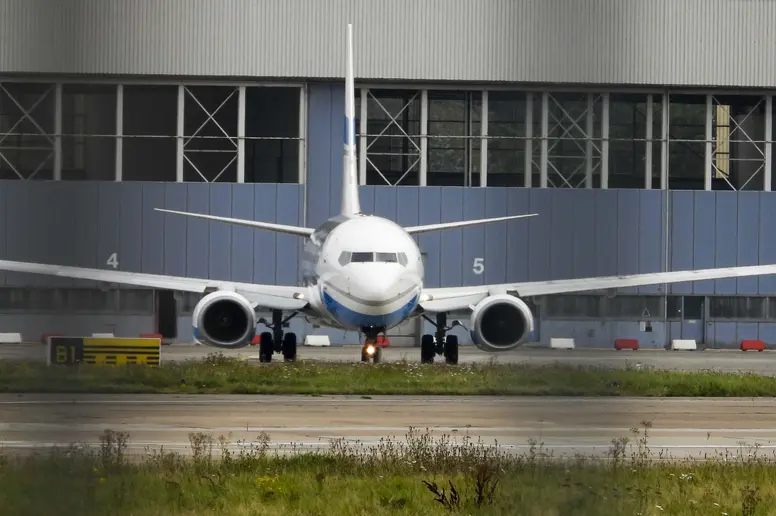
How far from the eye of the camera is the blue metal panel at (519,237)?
3875 mm

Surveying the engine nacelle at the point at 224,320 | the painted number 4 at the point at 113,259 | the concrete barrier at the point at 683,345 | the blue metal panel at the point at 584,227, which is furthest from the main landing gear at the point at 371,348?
the blue metal panel at the point at 584,227

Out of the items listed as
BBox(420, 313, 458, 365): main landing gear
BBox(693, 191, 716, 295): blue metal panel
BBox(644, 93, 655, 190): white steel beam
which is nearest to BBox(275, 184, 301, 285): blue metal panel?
BBox(420, 313, 458, 365): main landing gear

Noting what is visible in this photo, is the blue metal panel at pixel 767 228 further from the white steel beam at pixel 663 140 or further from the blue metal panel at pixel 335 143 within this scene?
the white steel beam at pixel 663 140

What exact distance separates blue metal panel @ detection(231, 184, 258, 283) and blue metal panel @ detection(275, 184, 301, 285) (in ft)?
3.47

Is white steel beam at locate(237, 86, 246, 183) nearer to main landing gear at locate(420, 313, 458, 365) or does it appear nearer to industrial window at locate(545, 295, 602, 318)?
main landing gear at locate(420, 313, 458, 365)

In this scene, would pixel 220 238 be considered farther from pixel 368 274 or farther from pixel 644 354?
pixel 644 354

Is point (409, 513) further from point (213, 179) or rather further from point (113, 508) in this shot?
point (213, 179)

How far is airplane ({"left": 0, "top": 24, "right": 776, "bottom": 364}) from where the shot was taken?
1249 inches

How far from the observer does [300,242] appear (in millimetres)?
50406

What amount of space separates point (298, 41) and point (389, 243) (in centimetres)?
1969

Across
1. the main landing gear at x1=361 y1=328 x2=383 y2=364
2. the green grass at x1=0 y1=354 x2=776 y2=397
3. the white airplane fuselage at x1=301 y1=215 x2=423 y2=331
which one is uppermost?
the white airplane fuselage at x1=301 y1=215 x2=423 y2=331

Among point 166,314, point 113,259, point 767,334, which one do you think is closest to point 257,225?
point 166,314

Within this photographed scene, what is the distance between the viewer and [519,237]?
12.5 ft

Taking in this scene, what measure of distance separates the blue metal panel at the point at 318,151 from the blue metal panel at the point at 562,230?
4677 cm
